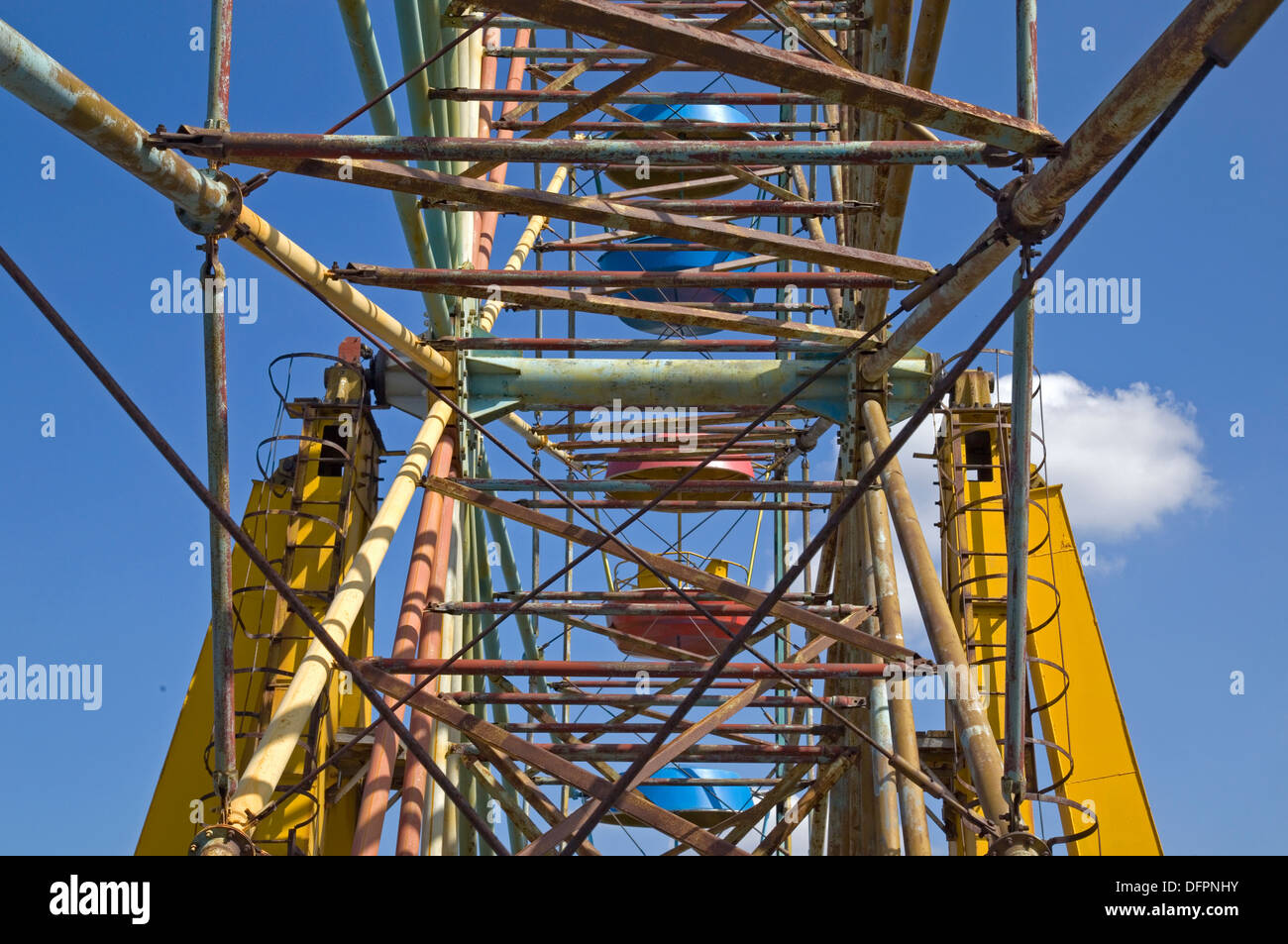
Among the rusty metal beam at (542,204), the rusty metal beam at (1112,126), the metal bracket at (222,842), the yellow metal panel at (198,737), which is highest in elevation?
the rusty metal beam at (542,204)

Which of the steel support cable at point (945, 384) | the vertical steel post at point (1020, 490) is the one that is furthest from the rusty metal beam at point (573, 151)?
the steel support cable at point (945, 384)

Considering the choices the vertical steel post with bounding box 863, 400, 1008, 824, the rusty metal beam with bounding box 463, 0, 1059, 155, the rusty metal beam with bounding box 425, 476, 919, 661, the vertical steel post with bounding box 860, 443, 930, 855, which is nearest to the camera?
the rusty metal beam with bounding box 463, 0, 1059, 155

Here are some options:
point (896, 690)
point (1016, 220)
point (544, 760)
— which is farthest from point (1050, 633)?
point (1016, 220)

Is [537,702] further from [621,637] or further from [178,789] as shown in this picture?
[621,637]

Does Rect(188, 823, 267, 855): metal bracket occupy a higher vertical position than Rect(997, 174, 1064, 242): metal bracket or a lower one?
lower

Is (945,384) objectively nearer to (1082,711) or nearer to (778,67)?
(778,67)

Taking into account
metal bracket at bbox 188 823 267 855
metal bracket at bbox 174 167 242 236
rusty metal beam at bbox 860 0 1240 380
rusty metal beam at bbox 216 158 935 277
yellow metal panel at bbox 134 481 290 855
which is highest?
rusty metal beam at bbox 216 158 935 277

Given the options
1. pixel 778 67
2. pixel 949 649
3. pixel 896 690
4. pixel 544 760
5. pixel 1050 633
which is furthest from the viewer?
pixel 1050 633

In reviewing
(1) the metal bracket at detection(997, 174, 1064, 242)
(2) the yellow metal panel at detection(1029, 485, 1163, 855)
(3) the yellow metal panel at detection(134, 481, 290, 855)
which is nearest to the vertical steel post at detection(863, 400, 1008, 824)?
(2) the yellow metal panel at detection(1029, 485, 1163, 855)

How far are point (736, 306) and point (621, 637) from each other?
12.2 ft

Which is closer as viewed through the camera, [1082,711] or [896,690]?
[896,690]

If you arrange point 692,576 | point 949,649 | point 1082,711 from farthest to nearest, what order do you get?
point 1082,711, point 692,576, point 949,649

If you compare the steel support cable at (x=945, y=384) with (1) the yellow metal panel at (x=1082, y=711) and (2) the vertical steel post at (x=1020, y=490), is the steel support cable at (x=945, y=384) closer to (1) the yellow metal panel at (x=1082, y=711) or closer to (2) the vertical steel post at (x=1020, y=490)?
(2) the vertical steel post at (x=1020, y=490)

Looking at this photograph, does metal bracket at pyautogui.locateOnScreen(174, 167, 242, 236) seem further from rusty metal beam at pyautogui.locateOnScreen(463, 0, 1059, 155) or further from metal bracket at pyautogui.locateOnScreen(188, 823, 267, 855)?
metal bracket at pyautogui.locateOnScreen(188, 823, 267, 855)
